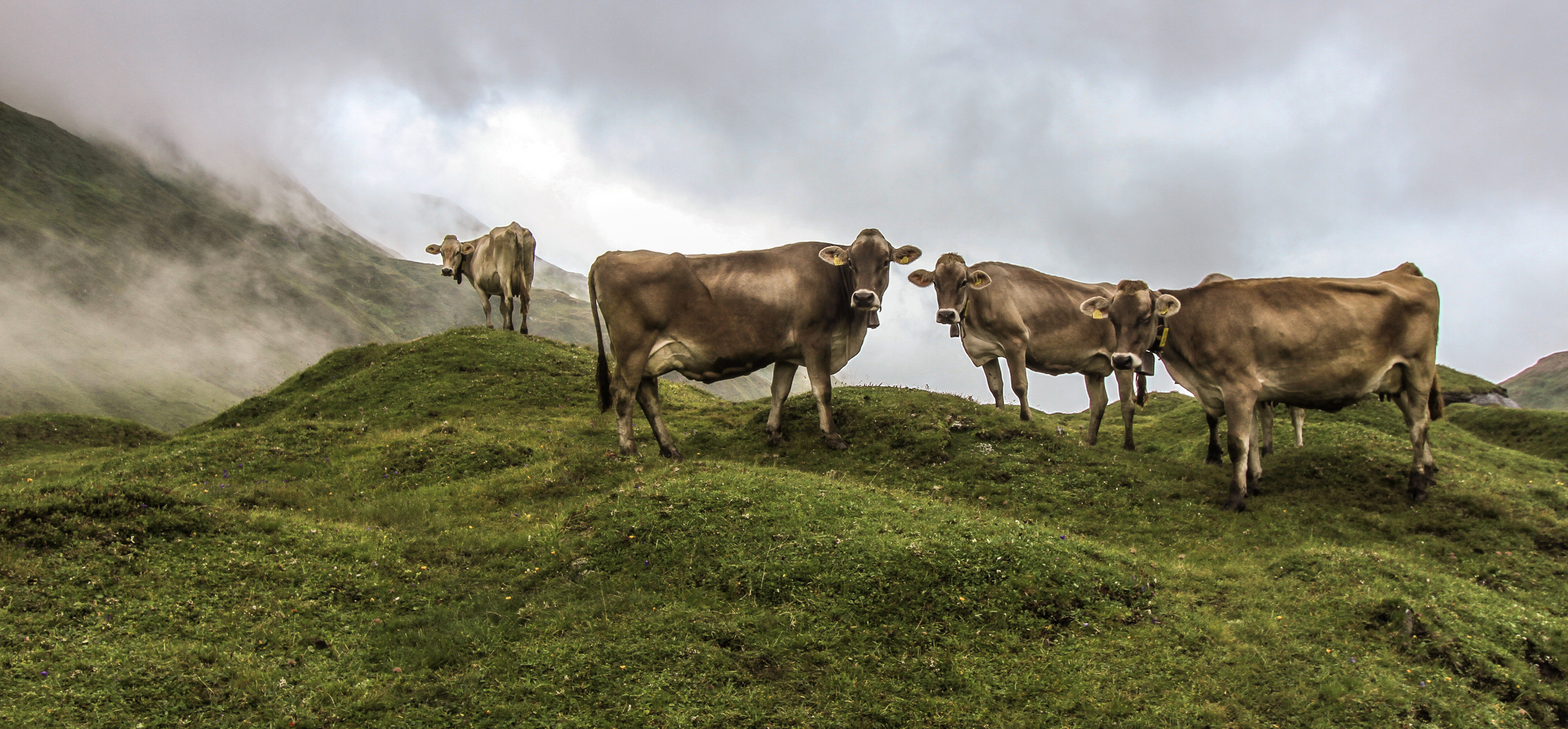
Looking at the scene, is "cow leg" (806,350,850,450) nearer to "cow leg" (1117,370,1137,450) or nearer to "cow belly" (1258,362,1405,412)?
"cow leg" (1117,370,1137,450)

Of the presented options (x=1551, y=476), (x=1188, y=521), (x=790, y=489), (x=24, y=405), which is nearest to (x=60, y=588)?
(x=790, y=489)

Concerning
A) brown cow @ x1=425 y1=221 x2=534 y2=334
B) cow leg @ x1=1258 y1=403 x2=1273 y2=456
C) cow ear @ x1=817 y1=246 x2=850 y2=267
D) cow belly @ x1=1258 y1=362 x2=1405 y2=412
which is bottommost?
cow leg @ x1=1258 y1=403 x2=1273 y2=456

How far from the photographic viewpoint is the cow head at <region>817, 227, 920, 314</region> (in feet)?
62.0

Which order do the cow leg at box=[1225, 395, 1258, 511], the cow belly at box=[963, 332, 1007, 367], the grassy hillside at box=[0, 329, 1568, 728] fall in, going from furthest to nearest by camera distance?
1. the cow belly at box=[963, 332, 1007, 367]
2. the cow leg at box=[1225, 395, 1258, 511]
3. the grassy hillside at box=[0, 329, 1568, 728]

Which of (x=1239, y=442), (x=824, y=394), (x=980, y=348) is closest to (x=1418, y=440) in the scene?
(x=1239, y=442)

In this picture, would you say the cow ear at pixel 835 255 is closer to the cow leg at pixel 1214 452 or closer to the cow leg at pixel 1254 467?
the cow leg at pixel 1254 467

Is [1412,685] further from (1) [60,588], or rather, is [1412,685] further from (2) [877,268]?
(1) [60,588]

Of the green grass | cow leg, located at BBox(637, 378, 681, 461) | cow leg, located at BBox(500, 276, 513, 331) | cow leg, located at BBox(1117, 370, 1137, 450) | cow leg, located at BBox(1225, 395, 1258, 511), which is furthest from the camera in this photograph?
cow leg, located at BBox(500, 276, 513, 331)

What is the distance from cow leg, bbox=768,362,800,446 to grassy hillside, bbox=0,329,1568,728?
1.56 meters

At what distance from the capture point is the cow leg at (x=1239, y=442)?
55.4 ft

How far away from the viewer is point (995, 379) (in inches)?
989

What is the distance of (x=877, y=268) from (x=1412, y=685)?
1205 cm

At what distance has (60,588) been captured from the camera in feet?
36.5

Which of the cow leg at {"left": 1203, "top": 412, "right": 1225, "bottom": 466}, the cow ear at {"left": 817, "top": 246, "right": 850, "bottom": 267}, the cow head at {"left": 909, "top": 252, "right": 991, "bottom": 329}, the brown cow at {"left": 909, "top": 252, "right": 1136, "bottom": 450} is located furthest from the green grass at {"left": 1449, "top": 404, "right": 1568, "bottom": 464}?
the cow ear at {"left": 817, "top": 246, "right": 850, "bottom": 267}
